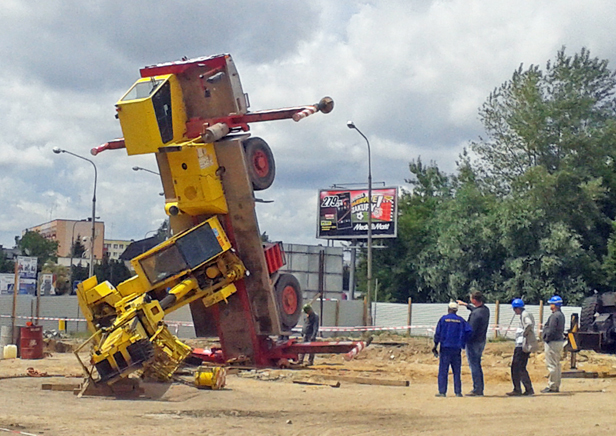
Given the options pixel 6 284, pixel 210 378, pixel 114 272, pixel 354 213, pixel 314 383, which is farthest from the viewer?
pixel 114 272

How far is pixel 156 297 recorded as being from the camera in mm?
15703

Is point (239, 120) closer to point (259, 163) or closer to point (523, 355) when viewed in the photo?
point (259, 163)

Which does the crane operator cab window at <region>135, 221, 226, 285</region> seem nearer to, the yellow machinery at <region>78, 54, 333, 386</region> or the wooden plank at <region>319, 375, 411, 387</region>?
the yellow machinery at <region>78, 54, 333, 386</region>

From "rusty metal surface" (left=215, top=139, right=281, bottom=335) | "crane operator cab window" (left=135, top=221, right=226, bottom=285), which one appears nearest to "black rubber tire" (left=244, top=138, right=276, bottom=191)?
"rusty metal surface" (left=215, top=139, right=281, bottom=335)

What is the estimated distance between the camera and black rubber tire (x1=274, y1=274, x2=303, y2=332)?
16844 millimetres

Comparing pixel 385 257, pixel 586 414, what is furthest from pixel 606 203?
pixel 586 414

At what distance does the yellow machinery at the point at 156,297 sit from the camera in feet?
41.0

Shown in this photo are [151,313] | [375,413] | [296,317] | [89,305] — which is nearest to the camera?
[375,413]

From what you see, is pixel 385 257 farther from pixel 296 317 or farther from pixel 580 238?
pixel 296 317

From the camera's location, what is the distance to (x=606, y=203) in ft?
138

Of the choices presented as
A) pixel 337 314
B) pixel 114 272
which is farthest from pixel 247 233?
pixel 114 272

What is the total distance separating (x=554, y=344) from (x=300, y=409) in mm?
5373

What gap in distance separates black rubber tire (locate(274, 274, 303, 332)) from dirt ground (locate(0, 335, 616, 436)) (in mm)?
1082

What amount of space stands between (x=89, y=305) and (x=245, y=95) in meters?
5.07
